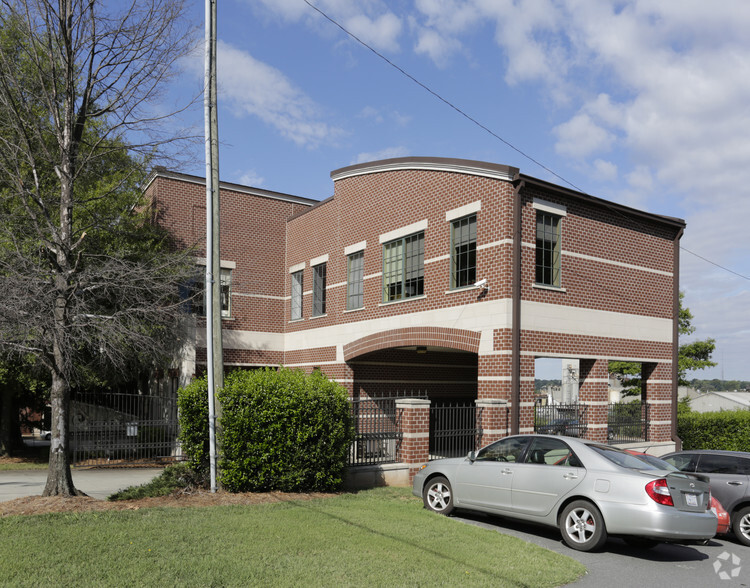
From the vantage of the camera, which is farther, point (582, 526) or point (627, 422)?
point (627, 422)

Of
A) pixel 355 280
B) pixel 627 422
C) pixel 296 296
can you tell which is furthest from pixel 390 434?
pixel 296 296

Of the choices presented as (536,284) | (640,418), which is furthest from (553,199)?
(640,418)

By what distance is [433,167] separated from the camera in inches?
712

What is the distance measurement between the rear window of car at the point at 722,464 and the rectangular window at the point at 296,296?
50.0 feet

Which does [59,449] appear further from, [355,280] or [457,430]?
[355,280]

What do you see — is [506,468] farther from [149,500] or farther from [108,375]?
[108,375]

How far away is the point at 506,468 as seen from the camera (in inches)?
403

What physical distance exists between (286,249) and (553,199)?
1148 centimetres

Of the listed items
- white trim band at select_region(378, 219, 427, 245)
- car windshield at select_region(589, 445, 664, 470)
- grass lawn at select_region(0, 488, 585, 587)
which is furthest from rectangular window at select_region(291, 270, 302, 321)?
car windshield at select_region(589, 445, 664, 470)

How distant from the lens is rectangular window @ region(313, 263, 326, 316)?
2303cm

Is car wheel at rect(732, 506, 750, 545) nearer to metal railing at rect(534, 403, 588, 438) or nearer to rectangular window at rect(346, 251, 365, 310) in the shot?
metal railing at rect(534, 403, 588, 438)

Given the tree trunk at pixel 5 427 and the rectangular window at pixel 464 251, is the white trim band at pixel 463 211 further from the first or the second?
the tree trunk at pixel 5 427

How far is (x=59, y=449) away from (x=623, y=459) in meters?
8.71

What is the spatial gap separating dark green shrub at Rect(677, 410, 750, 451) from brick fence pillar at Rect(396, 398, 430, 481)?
32.9 feet
